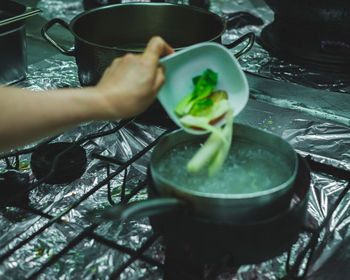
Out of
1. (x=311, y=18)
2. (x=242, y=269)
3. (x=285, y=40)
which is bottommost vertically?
(x=242, y=269)

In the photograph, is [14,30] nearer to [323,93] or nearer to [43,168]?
[43,168]

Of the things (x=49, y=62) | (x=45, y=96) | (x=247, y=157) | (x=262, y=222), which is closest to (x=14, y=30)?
(x=49, y=62)

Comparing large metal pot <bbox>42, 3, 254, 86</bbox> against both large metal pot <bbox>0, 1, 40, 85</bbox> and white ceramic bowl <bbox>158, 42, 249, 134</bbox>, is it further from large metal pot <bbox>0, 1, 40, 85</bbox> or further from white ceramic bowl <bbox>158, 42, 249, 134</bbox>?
white ceramic bowl <bbox>158, 42, 249, 134</bbox>

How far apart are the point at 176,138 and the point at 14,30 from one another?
672 mm

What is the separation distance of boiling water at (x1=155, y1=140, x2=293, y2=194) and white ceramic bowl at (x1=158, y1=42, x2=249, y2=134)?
0.22 feet

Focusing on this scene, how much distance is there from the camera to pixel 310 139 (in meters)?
0.97

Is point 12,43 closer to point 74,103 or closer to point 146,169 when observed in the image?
point 146,169

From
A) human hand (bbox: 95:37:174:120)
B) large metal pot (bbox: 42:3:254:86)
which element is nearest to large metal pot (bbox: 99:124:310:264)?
human hand (bbox: 95:37:174:120)

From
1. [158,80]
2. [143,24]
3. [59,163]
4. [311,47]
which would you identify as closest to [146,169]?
[59,163]

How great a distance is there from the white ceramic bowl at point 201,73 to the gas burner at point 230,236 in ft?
0.63

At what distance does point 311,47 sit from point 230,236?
92 cm

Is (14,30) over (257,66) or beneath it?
over

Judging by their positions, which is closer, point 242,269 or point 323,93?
point 242,269

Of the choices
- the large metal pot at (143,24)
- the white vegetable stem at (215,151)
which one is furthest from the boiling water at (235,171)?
the large metal pot at (143,24)
